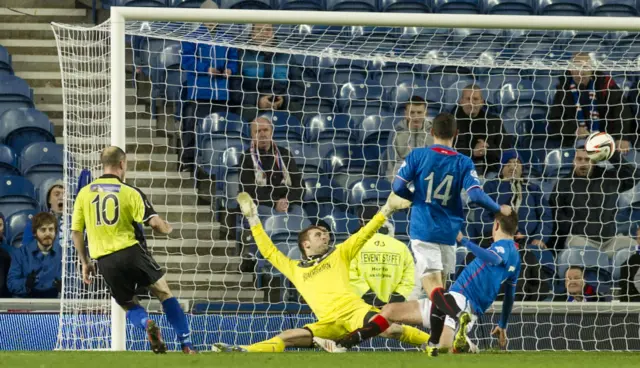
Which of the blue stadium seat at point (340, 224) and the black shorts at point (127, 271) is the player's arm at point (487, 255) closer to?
the black shorts at point (127, 271)

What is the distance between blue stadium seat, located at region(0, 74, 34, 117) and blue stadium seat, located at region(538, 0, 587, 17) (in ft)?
20.2

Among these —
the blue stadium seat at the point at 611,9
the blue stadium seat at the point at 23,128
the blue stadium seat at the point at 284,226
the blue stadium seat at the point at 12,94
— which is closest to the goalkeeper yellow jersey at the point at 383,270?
the blue stadium seat at the point at 284,226

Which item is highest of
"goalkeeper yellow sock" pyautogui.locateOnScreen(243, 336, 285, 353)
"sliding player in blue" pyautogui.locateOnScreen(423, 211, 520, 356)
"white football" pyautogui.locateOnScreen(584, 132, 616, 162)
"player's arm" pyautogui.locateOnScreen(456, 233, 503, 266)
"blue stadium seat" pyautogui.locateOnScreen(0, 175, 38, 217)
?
"white football" pyautogui.locateOnScreen(584, 132, 616, 162)

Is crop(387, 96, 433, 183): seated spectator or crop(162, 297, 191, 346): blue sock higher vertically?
crop(387, 96, 433, 183): seated spectator

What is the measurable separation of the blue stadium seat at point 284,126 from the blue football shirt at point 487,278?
356 centimetres

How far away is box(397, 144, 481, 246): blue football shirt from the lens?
8023 mm

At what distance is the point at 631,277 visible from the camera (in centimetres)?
1096

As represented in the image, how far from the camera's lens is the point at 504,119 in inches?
469

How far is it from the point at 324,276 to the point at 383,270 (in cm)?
81

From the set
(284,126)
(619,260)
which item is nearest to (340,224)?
(284,126)

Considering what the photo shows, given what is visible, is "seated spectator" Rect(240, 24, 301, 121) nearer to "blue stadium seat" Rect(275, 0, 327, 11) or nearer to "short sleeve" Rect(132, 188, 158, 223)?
"blue stadium seat" Rect(275, 0, 327, 11)

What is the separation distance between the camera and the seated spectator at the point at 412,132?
11.1m

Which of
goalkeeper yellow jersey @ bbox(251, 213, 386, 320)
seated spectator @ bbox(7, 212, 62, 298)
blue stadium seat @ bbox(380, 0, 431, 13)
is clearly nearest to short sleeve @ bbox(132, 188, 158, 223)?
goalkeeper yellow jersey @ bbox(251, 213, 386, 320)

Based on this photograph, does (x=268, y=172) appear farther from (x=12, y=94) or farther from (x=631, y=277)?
(x=12, y=94)
